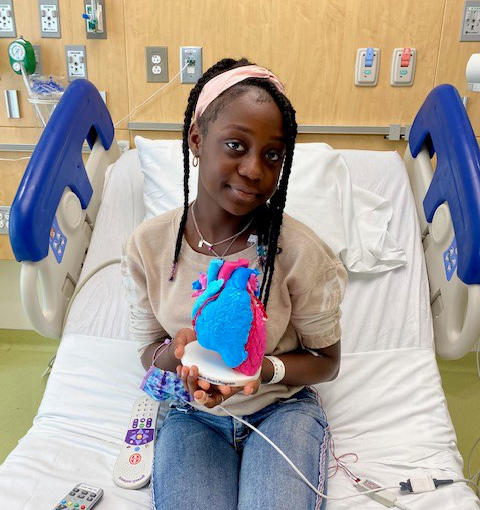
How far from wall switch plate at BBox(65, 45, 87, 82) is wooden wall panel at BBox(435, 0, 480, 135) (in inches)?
60.5

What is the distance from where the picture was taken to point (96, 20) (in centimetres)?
214

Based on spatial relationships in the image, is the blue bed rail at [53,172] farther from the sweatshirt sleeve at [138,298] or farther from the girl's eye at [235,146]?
the girl's eye at [235,146]

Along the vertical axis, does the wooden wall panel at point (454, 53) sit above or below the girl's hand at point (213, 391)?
above

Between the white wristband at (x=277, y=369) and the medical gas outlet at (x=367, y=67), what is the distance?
152 cm

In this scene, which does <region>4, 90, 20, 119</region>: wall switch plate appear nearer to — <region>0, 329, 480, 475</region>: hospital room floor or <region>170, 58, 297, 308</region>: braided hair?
<region>0, 329, 480, 475</region>: hospital room floor

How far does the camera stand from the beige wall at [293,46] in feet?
6.96

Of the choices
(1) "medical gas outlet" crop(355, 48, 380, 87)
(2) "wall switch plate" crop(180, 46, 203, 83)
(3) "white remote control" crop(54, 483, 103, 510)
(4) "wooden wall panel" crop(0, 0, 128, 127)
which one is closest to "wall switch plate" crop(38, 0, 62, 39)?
(4) "wooden wall panel" crop(0, 0, 128, 127)

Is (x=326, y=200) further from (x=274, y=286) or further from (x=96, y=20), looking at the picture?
(x=96, y=20)

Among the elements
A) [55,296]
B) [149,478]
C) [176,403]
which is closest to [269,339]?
[176,403]

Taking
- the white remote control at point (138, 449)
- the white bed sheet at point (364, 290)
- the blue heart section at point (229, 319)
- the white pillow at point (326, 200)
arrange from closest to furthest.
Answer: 1. the blue heart section at point (229, 319)
2. the white remote control at point (138, 449)
3. the white bed sheet at point (364, 290)
4. the white pillow at point (326, 200)

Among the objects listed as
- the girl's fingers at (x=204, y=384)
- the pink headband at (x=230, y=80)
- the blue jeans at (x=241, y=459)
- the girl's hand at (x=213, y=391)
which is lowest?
the blue jeans at (x=241, y=459)

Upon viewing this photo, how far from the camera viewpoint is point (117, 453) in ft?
4.20

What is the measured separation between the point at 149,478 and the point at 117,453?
141 millimetres

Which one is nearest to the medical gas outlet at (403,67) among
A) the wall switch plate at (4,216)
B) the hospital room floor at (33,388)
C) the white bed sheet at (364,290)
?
the white bed sheet at (364,290)
